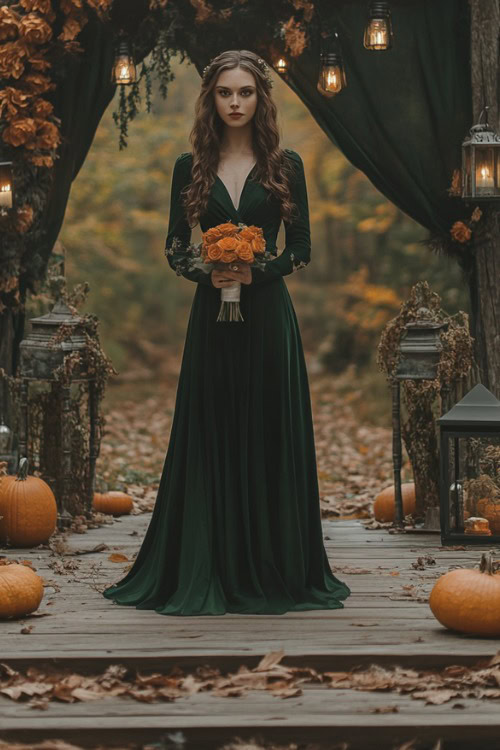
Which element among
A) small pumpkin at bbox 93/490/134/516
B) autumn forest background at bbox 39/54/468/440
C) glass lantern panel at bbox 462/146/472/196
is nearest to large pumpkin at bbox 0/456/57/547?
small pumpkin at bbox 93/490/134/516

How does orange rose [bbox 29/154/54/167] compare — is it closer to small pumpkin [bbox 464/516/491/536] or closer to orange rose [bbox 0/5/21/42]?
orange rose [bbox 0/5/21/42]

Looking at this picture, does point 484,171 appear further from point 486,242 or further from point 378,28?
point 378,28

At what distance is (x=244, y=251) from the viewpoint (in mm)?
4500

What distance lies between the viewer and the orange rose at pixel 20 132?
6.92 m

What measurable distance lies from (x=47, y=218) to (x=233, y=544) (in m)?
3.30

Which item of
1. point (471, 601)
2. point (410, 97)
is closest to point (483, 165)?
point (410, 97)

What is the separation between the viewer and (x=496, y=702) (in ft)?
12.1

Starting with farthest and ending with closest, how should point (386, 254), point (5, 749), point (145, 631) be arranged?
point (386, 254) < point (145, 631) < point (5, 749)

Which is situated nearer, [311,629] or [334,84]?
[311,629]

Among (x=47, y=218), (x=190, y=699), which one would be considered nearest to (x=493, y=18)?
(x=47, y=218)

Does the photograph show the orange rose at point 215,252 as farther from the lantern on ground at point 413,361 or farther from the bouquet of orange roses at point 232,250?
the lantern on ground at point 413,361

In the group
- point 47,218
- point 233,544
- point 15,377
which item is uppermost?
point 47,218

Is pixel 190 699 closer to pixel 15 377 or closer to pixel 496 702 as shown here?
A: pixel 496 702

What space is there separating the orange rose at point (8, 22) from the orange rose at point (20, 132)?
1.53ft
